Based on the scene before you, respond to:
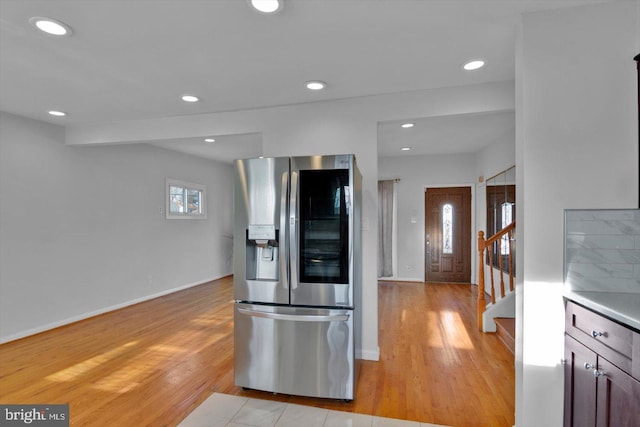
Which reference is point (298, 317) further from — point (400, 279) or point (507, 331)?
point (400, 279)

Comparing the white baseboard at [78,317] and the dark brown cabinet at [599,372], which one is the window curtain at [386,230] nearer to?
the white baseboard at [78,317]

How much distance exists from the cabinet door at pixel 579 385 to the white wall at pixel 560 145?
58mm

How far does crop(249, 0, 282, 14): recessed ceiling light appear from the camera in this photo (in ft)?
5.44

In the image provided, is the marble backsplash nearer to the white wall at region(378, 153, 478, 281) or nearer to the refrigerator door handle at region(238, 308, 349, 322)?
the refrigerator door handle at region(238, 308, 349, 322)

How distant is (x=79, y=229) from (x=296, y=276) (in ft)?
11.7

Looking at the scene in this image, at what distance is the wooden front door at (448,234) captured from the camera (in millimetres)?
6445

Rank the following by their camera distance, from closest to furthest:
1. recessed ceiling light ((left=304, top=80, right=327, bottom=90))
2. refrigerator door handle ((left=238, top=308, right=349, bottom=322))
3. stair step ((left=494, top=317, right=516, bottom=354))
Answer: refrigerator door handle ((left=238, top=308, right=349, bottom=322)), recessed ceiling light ((left=304, top=80, right=327, bottom=90)), stair step ((left=494, top=317, right=516, bottom=354))

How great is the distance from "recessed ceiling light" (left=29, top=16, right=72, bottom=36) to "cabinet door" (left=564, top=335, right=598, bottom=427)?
3282mm

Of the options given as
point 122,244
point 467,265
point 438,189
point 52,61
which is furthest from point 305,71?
point 467,265

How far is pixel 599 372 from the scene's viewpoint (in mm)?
1369

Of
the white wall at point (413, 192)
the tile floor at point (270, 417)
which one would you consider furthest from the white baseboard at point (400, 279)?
the tile floor at point (270, 417)

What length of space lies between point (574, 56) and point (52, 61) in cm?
339

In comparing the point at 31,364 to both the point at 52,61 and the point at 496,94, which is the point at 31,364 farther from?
the point at 496,94

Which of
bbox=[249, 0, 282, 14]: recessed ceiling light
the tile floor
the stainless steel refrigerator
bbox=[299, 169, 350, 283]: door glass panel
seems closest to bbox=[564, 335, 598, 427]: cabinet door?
the tile floor
